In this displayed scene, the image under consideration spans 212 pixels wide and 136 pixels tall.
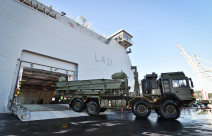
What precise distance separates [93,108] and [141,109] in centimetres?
429

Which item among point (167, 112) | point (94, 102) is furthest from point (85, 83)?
point (167, 112)

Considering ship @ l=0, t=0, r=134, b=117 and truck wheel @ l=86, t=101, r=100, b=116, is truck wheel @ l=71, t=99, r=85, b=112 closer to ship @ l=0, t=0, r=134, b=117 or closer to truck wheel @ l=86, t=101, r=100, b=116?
truck wheel @ l=86, t=101, r=100, b=116

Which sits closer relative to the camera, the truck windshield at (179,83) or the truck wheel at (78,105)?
the truck windshield at (179,83)

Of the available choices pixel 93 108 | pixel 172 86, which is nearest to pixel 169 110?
pixel 172 86

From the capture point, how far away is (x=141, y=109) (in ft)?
29.9

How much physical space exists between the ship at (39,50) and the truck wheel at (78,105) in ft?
16.6

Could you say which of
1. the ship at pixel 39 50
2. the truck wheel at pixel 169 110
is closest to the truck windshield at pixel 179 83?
the truck wheel at pixel 169 110

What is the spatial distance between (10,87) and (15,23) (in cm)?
716

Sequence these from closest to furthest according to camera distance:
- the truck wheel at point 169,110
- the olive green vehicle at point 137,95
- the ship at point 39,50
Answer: the truck wheel at point 169,110 < the olive green vehicle at point 137,95 < the ship at point 39,50

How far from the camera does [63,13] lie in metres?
21.1

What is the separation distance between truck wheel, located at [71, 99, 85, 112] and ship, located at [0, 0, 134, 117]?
5.06 metres

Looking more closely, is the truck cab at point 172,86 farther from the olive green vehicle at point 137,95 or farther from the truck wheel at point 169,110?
the truck wheel at point 169,110

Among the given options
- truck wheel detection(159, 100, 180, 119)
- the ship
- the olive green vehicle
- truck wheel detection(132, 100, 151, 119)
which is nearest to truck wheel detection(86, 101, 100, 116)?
the olive green vehicle

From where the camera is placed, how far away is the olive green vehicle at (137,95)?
29.2ft
